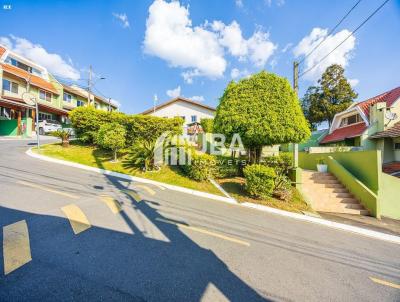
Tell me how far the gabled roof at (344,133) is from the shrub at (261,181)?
47.6 ft

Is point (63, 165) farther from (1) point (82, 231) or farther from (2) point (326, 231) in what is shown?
(2) point (326, 231)

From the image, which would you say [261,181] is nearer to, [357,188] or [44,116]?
[357,188]

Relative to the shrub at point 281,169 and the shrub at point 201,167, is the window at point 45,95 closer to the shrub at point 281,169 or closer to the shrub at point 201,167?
the shrub at point 201,167

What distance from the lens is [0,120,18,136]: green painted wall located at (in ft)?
69.0

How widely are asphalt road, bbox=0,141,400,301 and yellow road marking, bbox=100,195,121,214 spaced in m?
0.03

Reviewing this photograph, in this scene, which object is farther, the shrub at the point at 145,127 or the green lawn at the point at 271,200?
the shrub at the point at 145,127

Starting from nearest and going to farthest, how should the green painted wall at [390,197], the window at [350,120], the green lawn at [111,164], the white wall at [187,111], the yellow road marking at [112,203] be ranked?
the yellow road marking at [112,203] → the green painted wall at [390,197] → the green lawn at [111,164] → the window at [350,120] → the white wall at [187,111]

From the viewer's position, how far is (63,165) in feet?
34.5

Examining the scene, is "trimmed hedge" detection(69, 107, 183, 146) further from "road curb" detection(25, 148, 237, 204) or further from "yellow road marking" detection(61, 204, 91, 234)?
"yellow road marking" detection(61, 204, 91, 234)

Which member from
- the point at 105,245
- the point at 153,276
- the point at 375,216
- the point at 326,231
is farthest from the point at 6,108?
the point at 375,216

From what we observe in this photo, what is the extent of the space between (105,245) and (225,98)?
9137 millimetres

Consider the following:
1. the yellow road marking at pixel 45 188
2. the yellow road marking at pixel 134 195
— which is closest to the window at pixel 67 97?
the yellow road marking at pixel 45 188

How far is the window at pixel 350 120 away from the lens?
65.1 ft

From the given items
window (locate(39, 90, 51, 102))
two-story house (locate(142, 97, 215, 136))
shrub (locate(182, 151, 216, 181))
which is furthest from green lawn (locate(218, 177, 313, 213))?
window (locate(39, 90, 51, 102))
